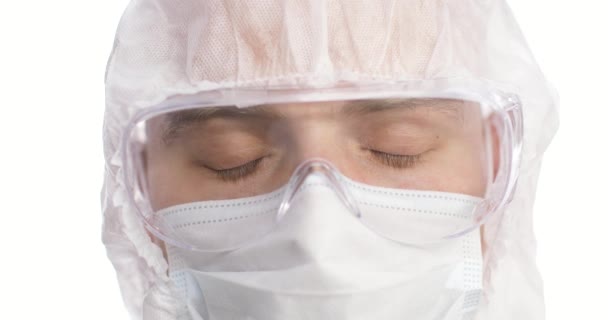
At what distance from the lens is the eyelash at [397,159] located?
6.13 ft

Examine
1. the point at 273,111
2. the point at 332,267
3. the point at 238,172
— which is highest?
the point at 273,111

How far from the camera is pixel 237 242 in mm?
1927

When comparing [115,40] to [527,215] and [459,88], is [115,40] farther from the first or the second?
[527,215]

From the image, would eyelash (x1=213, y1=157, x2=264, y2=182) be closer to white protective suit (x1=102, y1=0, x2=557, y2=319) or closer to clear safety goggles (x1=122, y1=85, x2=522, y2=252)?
clear safety goggles (x1=122, y1=85, x2=522, y2=252)

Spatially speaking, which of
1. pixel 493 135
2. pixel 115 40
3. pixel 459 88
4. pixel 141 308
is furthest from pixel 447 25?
pixel 141 308

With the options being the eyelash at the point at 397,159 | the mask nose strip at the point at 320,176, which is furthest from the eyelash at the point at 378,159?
the mask nose strip at the point at 320,176

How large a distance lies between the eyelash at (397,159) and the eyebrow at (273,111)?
3.6 inches

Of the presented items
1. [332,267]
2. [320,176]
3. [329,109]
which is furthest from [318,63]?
[332,267]

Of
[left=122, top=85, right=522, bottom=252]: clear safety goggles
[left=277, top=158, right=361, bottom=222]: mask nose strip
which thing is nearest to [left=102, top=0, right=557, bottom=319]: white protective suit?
[left=122, top=85, right=522, bottom=252]: clear safety goggles

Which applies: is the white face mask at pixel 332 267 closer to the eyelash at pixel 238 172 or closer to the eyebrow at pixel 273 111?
the eyelash at pixel 238 172

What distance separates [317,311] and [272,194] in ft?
0.82

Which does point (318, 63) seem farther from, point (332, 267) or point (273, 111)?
point (332, 267)

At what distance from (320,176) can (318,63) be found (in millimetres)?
215

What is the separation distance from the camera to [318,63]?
5.82 ft
